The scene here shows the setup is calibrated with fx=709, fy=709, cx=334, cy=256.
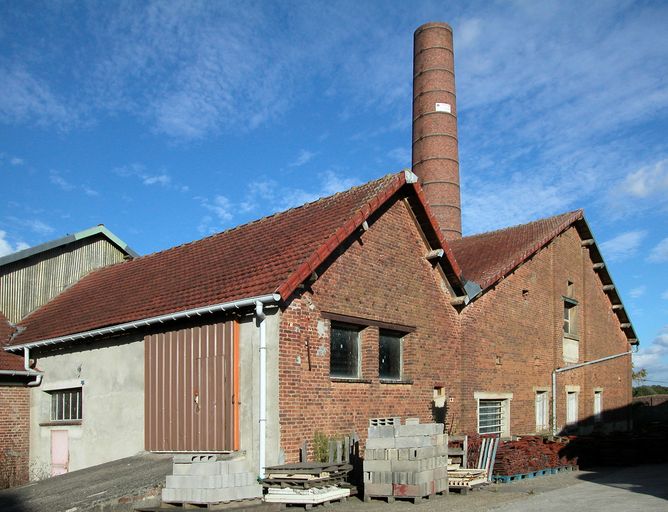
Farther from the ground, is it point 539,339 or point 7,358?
point 539,339

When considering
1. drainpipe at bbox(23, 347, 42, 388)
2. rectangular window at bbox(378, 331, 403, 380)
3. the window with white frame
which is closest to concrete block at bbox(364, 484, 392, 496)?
rectangular window at bbox(378, 331, 403, 380)

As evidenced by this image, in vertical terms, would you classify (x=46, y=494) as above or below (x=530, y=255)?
below

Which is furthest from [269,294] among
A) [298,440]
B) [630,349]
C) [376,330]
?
[630,349]

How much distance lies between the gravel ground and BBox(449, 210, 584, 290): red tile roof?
5186 mm

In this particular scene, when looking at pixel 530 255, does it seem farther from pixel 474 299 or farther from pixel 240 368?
pixel 240 368

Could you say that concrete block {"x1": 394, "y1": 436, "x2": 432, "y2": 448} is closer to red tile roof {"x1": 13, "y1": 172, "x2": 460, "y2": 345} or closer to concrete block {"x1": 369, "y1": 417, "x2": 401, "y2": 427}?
concrete block {"x1": 369, "y1": 417, "x2": 401, "y2": 427}

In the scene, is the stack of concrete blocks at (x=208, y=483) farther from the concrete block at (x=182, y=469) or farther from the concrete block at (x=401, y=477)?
the concrete block at (x=401, y=477)

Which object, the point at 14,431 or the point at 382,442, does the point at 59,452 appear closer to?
the point at 14,431

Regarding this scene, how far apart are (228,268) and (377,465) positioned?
4927 mm

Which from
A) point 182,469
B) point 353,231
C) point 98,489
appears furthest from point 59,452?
point 353,231

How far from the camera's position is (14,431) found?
55.1 ft

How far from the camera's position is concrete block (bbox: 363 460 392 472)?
11.8 meters

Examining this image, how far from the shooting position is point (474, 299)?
17766 millimetres

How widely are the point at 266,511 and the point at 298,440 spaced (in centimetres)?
182
